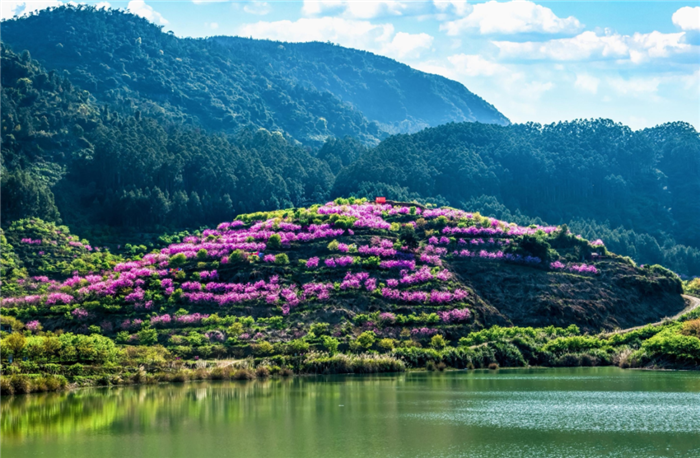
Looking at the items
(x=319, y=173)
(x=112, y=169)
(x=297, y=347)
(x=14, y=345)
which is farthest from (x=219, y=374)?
(x=319, y=173)

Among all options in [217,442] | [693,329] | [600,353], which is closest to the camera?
[217,442]

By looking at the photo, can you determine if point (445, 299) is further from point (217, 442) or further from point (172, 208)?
point (172, 208)

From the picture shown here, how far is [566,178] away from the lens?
588 ft

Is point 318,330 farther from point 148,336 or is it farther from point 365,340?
point 148,336

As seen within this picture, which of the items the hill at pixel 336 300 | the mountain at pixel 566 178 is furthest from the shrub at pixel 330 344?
the mountain at pixel 566 178

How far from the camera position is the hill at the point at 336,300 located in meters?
69.9

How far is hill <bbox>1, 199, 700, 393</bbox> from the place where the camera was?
6994cm

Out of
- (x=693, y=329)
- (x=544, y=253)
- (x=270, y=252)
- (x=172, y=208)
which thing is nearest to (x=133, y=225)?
(x=172, y=208)

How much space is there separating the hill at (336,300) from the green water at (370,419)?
6526 mm

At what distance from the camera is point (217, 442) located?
1572 inches

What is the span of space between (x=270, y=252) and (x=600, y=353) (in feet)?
110

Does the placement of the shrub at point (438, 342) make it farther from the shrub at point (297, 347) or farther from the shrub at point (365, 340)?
the shrub at point (297, 347)

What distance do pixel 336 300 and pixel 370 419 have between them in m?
35.5

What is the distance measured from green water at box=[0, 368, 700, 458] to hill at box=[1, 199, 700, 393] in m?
6.53
